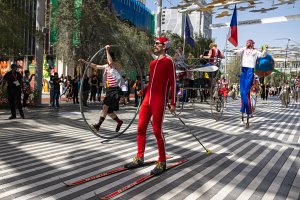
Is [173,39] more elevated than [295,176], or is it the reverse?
[173,39]

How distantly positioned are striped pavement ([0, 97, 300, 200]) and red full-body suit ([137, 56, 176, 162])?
0.51 meters

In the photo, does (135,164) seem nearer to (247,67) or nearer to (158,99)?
(158,99)

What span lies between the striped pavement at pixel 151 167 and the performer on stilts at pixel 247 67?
5.42 feet

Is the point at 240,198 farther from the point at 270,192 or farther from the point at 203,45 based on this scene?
the point at 203,45

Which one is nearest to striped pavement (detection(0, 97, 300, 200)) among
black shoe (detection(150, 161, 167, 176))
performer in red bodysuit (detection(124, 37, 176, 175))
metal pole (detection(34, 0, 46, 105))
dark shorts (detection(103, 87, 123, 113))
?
black shoe (detection(150, 161, 167, 176))

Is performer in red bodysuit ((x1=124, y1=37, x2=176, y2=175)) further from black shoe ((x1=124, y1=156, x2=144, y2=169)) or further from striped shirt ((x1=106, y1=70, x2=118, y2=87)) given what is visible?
striped shirt ((x1=106, y1=70, x2=118, y2=87))

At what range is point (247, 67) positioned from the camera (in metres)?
10.9

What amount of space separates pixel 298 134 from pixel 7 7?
11.1 meters

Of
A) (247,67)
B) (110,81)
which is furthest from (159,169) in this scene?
(247,67)

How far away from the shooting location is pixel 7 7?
13.1m

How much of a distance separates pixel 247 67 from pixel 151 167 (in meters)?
6.55

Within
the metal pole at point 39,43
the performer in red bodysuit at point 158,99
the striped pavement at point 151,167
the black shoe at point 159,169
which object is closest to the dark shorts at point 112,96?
the striped pavement at point 151,167

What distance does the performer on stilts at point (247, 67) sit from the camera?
10.8 meters

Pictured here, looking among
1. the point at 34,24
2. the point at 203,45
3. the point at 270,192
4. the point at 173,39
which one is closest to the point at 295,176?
the point at 270,192
